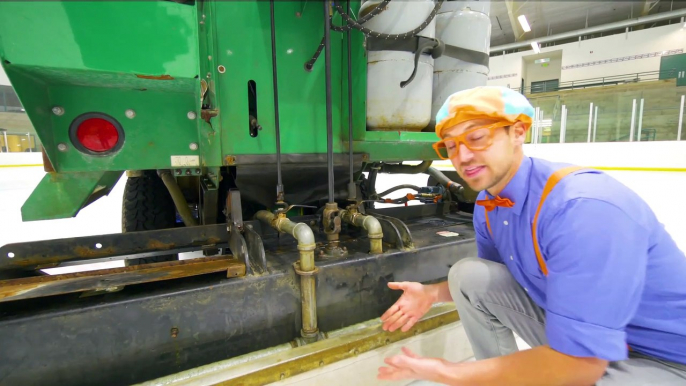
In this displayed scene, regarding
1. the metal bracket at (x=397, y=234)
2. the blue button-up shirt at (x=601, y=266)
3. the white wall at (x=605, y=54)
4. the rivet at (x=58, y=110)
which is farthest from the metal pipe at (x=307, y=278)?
the white wall at (x=605, y=54)

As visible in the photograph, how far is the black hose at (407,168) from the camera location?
2.45 m

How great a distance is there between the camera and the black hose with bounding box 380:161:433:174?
8.03ft

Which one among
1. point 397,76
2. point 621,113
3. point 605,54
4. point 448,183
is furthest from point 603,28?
point 397,76

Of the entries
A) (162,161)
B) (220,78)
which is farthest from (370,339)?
(220,78)

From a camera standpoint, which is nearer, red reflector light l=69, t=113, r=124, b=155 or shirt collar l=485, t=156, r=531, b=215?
shirt collar l=485, t=156, r=531, b=215

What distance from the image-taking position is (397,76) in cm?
166

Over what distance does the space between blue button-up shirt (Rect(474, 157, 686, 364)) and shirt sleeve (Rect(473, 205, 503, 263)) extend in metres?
0.28

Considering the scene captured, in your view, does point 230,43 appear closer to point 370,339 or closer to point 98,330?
point 98,330

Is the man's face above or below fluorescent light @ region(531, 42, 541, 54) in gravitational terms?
below

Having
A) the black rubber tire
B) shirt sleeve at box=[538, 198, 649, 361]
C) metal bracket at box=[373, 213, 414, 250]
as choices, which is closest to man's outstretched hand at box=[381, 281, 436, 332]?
metal bracket at box=[373, 213, 414, 250]

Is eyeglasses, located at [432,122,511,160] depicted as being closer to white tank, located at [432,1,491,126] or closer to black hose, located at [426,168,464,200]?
white tank, located at [432,1,491,126]

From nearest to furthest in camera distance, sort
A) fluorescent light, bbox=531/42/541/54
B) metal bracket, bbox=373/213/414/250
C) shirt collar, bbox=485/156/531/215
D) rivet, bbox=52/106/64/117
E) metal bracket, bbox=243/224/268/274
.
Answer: shirt collar, bbox=485/156/531/215, rivet, bbox=52/106/64/117, metal bracket, bbox=243/224/268/274, metal bracket, bbox=373/213/414/250, fluorescent light, bbox=531/42/541/54

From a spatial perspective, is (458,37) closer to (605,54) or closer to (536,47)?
(536,47)

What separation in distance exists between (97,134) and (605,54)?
19892mm
